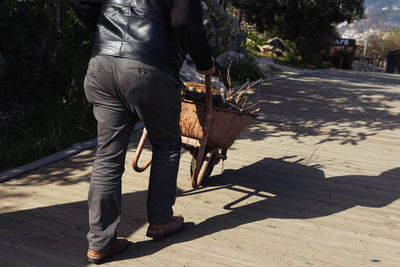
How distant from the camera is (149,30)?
2.68m

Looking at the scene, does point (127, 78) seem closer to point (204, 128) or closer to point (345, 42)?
point (204, 128)

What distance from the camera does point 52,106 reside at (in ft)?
21.8

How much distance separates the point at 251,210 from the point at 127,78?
185 centimetres

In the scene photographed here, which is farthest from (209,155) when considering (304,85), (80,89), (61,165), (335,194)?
(304,85)

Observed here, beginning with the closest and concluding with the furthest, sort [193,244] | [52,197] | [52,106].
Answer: [193,244], [52,197], [52,106]

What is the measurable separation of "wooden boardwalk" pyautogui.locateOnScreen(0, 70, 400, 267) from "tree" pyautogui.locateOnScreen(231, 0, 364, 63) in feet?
62.0

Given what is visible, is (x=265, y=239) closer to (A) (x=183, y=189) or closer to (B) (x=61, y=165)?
(A) (x=183, y=189)

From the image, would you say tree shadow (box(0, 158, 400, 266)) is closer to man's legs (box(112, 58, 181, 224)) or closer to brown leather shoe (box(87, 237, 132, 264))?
brown leather shoe (box(87, 237, 132, 264))

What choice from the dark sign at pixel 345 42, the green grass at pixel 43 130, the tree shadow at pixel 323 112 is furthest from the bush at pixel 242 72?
the dark sign at pixel 345 42

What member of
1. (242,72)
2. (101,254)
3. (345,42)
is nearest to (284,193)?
(101,254)

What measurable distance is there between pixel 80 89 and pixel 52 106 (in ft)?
3.14

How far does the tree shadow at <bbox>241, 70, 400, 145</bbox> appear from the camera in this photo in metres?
7.08

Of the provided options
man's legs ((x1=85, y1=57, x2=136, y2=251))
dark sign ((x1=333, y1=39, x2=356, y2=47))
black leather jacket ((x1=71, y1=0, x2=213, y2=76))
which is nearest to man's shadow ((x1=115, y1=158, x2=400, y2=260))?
man's legs ((x1=85, y1=57, x2=136, y2=251))

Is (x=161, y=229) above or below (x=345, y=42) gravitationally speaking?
below
